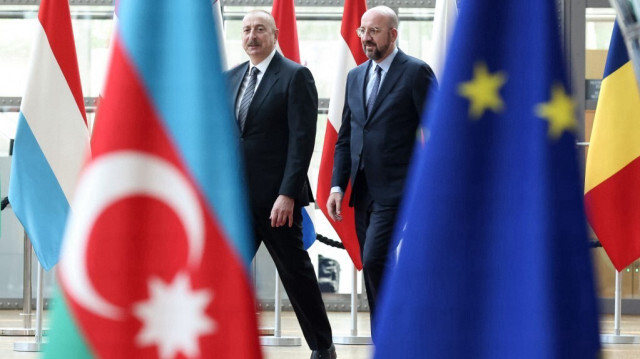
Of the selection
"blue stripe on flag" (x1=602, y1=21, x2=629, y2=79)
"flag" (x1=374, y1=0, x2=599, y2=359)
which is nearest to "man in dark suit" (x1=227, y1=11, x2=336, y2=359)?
"blue stripe on flag" (x1=602, y1=21, x2=629, y2=79)

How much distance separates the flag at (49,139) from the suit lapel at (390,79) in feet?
6.68

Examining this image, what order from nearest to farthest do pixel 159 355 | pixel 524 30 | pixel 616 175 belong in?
pixel 524 30 < pixel 159 355 < pixel 616 175

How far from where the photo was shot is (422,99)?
17.0 ft

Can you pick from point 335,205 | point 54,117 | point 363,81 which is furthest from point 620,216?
point 54,117

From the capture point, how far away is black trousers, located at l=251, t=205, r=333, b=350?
5152 millimetres

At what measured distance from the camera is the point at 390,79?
17.4 ft

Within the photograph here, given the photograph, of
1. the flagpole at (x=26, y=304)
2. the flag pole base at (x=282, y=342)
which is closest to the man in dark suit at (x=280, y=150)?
the flag pole base at (x=282, y=342)

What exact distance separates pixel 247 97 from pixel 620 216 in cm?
295

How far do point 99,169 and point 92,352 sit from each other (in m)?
0.23

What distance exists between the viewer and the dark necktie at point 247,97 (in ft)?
17.0

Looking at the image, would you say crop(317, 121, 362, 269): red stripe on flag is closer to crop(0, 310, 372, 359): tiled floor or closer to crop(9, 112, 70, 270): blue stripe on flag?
crop(0, 310, 372, 359): tiled floor

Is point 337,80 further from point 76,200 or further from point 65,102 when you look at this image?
point 76,200

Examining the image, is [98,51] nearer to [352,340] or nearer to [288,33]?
[288,33]

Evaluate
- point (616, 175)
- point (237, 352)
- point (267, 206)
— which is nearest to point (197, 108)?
point (237, 352)
